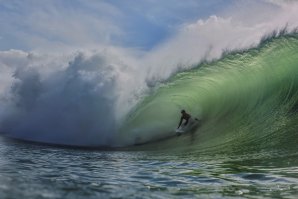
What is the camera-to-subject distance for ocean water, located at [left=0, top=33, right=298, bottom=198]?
5754mm

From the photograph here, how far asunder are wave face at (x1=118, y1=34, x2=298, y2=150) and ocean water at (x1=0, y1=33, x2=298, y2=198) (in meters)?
0.05

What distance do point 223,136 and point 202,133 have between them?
1522 millimetres

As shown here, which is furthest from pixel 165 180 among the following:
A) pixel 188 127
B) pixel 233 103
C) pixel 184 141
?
pixel 233 103

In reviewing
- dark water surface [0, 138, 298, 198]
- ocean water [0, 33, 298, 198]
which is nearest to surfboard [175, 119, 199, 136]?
ocean water [0, 33, 298, 198]

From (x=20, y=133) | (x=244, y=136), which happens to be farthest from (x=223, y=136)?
(x=20, y=133)

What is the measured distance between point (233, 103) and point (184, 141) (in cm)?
364

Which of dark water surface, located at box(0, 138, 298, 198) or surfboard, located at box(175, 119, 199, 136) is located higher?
surfboard, located at box(175, 119, 199, 136)

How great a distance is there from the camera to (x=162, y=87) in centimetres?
2075

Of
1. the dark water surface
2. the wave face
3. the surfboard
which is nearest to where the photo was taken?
the dark water surface

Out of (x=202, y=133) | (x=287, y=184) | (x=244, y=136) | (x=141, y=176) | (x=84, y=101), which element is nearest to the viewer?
(x=287, y=184)

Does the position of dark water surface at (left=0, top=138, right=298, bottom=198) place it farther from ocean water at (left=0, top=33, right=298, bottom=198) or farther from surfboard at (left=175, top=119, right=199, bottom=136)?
surfboard at (left=175, top=119, right=199, bottom=136)

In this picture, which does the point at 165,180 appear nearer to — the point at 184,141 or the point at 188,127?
the point at 184,141

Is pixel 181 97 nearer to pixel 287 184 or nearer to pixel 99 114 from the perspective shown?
pixel 99 114

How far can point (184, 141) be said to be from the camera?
13617 millimetres
